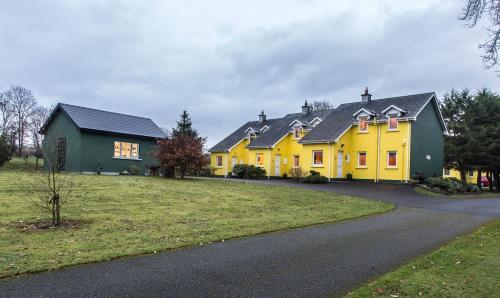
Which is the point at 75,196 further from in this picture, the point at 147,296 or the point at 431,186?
the point at 431,186

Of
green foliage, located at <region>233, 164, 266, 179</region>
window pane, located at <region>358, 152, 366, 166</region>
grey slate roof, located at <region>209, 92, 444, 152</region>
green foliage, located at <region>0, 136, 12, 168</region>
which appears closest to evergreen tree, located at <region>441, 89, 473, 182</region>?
grey slate roof, located at <region>209, 92, 444, 152</region>

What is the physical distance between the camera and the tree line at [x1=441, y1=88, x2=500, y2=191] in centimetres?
3002

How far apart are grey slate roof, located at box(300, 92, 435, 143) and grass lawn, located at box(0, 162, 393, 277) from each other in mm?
14600

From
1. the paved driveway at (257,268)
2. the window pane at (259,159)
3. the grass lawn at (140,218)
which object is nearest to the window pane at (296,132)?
the window pane at (259,159)

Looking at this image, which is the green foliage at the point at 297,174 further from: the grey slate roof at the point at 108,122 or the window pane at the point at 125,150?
the window pane at the point at 125,150

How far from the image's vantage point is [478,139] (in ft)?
100

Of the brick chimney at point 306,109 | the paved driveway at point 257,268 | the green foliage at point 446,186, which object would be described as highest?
the brick chimney at point 306,109

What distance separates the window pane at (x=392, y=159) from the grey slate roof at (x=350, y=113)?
9.91 feet

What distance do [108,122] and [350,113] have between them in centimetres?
2151

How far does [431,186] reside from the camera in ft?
84.8

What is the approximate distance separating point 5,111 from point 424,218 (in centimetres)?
5506

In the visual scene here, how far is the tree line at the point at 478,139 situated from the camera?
98.5 feet

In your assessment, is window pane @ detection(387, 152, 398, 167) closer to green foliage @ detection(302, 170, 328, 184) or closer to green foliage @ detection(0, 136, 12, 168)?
green foliage @ detection(302, 170, 328, 184)

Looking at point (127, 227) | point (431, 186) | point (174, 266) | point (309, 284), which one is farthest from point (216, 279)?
point (431, 186)
